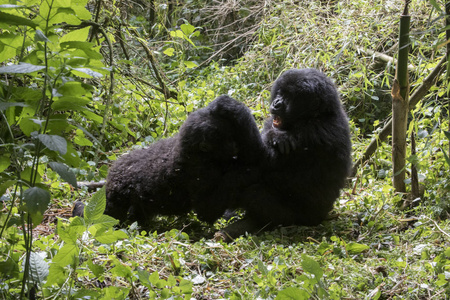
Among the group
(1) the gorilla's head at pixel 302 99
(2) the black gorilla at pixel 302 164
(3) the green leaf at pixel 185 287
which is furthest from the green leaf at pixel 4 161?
(1) the gorilla's head at pixel 302 99

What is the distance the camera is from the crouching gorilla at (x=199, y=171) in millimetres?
3344

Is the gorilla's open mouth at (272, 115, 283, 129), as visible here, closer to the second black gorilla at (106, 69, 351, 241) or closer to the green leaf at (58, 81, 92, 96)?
the second black gorilla at (106, 69, 351, 241)

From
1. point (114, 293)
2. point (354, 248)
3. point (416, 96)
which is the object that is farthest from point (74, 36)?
point (416, 96)

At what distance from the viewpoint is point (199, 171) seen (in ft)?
11.0

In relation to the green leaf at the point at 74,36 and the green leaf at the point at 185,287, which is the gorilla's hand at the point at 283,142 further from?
the green leaf at the point at 74,36

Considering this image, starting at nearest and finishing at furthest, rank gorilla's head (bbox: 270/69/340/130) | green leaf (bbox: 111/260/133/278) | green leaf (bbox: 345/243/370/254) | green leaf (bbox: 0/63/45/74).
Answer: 1. green leaf (bbox: 0/63/45/74)
2. green leaf (bbox: 111/260/133/278)
3. green leaf (bbox: 345/243/370/254)
4. gorilla's head (bbox: 270/69/340/130)

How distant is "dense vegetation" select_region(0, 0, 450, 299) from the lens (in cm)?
192

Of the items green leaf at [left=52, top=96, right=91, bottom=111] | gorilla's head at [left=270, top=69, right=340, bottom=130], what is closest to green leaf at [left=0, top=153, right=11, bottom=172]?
green leaf at [left=52, top=96, right=91, bottom=111]

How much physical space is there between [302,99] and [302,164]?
433 mm

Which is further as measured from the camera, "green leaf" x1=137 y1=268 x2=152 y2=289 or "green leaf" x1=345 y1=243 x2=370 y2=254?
"green leaf" x1=345 y1=243 x2=370 y2=254

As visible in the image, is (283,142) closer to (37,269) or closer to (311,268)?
(311,268)

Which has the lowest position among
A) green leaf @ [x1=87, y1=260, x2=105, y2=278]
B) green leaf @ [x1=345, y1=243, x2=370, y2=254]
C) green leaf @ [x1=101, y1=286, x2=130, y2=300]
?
green leaf @ [x1=345, y1=243, x2=370, y2=254]

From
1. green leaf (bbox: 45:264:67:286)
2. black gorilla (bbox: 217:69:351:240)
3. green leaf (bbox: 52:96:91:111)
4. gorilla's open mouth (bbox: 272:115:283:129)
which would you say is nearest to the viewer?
green leaf (bbox: 52:96:91:111)

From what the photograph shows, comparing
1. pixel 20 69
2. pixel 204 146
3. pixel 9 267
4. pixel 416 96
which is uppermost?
pixel 20 69
